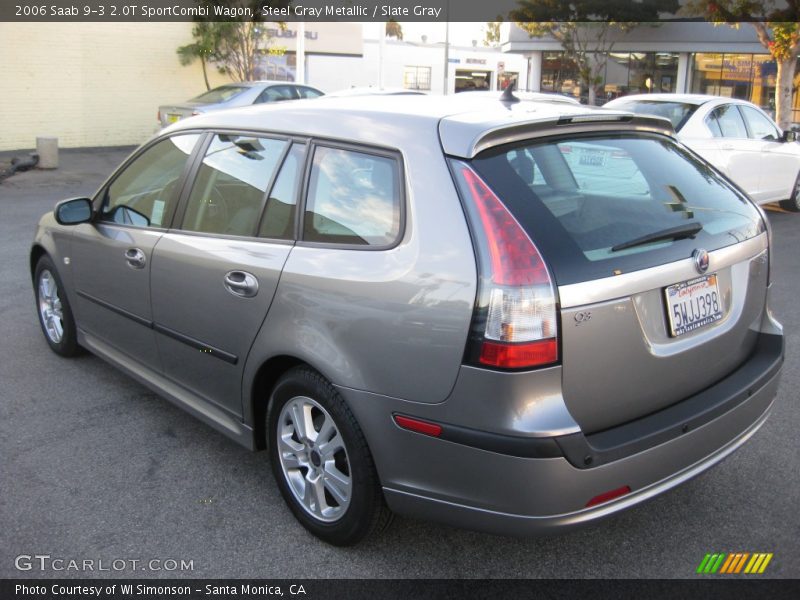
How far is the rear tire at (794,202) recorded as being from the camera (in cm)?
1162

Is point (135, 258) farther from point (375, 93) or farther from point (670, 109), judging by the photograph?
point (670, 109)

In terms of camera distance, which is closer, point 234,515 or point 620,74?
point 234,515

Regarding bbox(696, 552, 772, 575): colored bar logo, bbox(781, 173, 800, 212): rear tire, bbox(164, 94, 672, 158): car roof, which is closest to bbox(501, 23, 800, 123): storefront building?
bbox(781, 173, 800, 212): rear tire

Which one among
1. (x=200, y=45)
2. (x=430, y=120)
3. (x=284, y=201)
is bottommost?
(x=284, y=201)

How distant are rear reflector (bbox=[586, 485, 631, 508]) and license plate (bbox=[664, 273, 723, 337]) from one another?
1.87 feet

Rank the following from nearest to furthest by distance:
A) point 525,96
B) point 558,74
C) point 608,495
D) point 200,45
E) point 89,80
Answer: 1. point 608,495
2. point 525,96
3. point 89,80
4. point 200,45
5. point 558,74

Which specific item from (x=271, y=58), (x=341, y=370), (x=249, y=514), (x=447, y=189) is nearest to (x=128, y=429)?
(x=249, y=514)

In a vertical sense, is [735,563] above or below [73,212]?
below

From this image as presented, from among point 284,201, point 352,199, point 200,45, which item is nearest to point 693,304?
point 352,199

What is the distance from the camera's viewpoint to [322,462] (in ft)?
10.0

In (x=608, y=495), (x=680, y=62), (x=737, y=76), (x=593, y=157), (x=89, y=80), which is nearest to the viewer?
(x=608, y=495)

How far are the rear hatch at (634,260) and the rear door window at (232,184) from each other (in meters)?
1.16

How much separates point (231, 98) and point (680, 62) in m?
22.7

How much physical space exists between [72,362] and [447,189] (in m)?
3.58
